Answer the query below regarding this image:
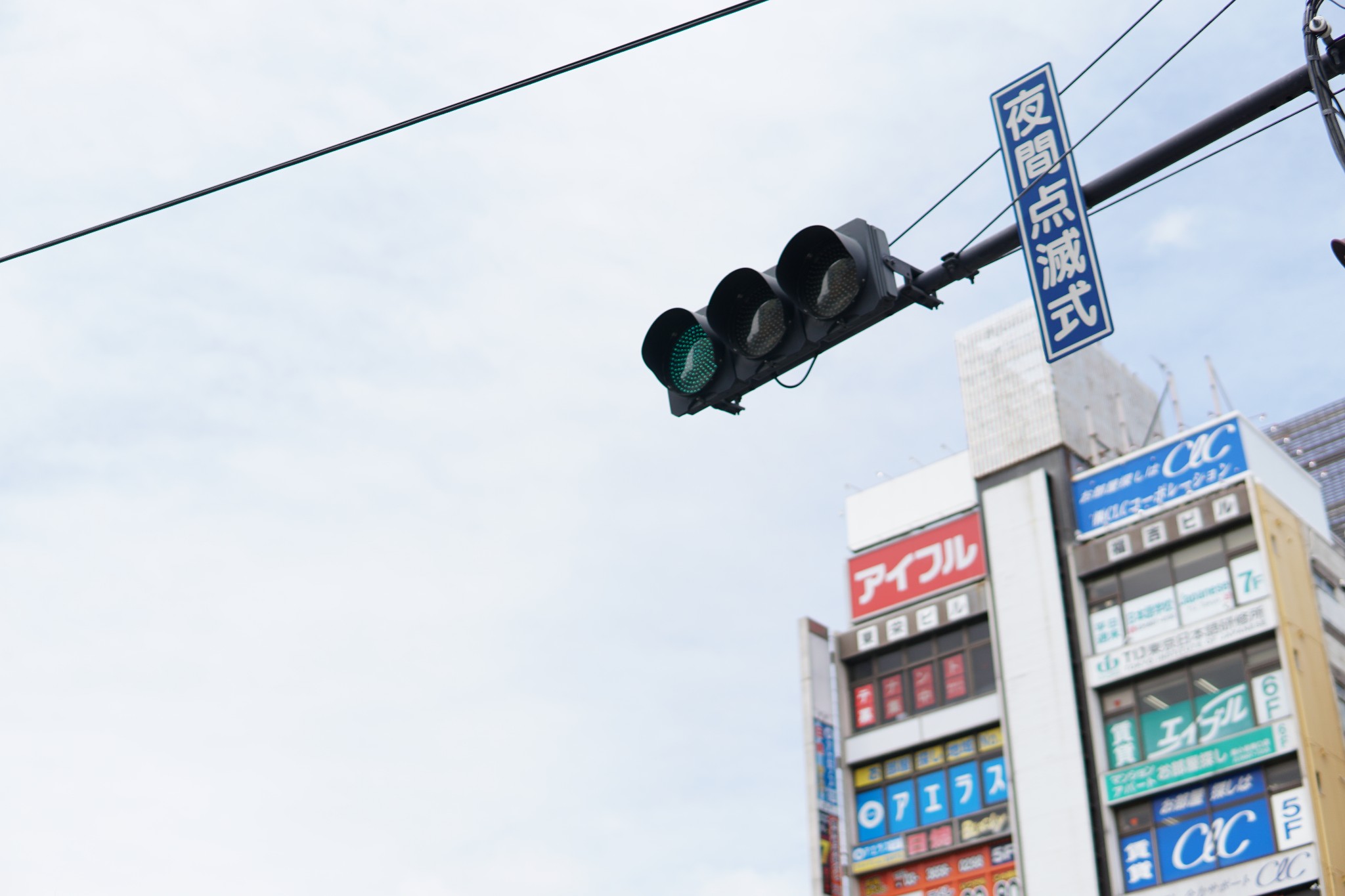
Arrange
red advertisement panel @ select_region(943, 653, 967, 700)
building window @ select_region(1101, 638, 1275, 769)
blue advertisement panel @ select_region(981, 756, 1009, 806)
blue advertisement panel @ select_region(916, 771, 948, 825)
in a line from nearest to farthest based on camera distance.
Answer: building window @ select_region(1101, 638, 1275, 769) → blue advertisement panel @ select_region(981, 756, 1009, 806) → blue advertisement panel @ select_region(916, 771, 948, 825) → red advertisement panel @ select_region(943, 653, 967, 700)

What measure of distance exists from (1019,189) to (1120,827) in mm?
30188

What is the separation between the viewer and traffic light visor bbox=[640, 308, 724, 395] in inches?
295

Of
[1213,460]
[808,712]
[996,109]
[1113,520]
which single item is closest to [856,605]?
[808,712]

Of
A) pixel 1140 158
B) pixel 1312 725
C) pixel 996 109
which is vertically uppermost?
pixel 1312 725

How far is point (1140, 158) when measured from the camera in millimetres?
6762

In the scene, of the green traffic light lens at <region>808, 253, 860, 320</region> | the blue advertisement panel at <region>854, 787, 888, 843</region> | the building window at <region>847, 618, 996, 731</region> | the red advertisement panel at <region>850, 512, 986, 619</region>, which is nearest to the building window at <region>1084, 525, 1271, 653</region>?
the building window at <region>847, 618, 996, 731</region>

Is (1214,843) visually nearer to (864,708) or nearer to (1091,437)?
(864,708)

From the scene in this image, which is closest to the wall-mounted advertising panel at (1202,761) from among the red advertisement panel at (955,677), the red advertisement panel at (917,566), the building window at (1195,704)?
the building window at (1195,704)

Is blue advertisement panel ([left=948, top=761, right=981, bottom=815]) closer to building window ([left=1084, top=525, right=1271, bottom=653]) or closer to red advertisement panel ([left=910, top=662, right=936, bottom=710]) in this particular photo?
red advertisement panel ([left=910, top=662, right=936, bottom=710])

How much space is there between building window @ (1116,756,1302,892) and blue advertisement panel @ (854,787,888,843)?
678 centimetres

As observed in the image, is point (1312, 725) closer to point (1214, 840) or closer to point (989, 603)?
point (1214, 840)

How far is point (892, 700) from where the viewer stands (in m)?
41.2

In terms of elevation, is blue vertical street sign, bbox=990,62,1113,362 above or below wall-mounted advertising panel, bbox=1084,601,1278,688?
below

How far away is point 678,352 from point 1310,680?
31.0 m
